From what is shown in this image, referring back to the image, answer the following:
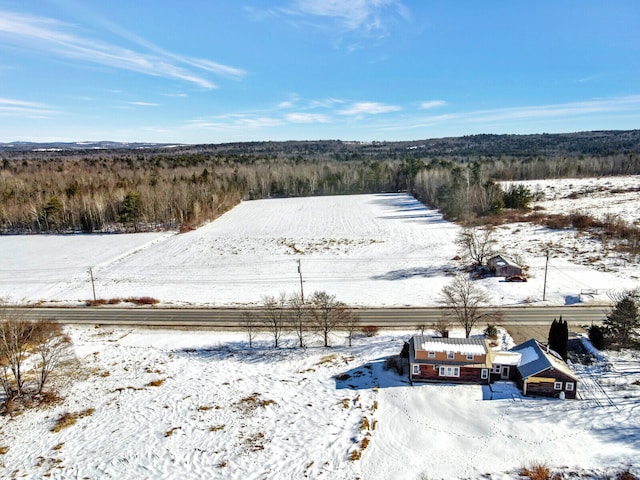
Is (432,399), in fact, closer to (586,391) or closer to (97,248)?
(586,391)

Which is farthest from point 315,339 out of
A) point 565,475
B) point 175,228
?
point 175,228

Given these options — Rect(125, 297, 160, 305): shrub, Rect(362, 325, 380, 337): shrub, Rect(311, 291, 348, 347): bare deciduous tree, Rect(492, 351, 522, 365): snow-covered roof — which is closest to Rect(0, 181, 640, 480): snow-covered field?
Rect(362, 325, 380, 337): shrub

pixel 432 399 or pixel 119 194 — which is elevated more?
pixel 119 194

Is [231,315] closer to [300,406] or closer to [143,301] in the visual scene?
[143,301]

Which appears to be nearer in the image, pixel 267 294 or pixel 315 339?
pixel 315 339

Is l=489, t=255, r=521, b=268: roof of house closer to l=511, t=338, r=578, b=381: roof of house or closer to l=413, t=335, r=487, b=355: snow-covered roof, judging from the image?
l=511, t=338, r=578, b=381: roof of house

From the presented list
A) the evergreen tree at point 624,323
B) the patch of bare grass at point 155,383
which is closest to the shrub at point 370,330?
the patch of bare grass at point 155,383
